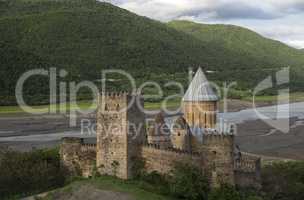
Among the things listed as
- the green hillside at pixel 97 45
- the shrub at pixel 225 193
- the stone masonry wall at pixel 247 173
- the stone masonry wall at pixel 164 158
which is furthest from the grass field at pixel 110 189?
the green hillside at pixel 97 45

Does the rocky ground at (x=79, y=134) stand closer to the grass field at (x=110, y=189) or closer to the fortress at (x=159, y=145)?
the fortress at (x=159, y=145)

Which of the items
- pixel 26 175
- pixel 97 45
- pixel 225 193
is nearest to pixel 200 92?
pixel 225 193

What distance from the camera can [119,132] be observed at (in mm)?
26609

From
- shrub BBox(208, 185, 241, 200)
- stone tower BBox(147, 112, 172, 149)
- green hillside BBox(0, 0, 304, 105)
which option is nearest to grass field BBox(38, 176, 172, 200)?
shrub BBox(208, 185, 241, 200)

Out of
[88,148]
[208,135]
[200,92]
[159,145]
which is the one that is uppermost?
[200,92]

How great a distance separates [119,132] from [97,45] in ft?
341

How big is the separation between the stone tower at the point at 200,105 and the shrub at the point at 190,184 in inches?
274

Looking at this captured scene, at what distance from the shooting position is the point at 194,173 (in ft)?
80.3

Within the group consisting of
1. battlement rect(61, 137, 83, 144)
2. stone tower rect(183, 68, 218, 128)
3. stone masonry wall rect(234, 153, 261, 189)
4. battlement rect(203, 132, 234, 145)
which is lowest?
stone masonry wall rect(234, 153, 261, 189)

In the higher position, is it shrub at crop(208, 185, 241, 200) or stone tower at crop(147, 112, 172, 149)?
stone tower at crop(147, 112, 172, 149)

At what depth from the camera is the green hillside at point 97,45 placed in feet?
349

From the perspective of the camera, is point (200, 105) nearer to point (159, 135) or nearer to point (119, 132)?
point (159, 135)

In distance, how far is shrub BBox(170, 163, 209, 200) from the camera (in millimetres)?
24359

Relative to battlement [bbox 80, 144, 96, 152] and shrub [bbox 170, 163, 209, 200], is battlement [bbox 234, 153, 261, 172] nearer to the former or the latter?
shrub [bbox 170, 163, 209, 200]
